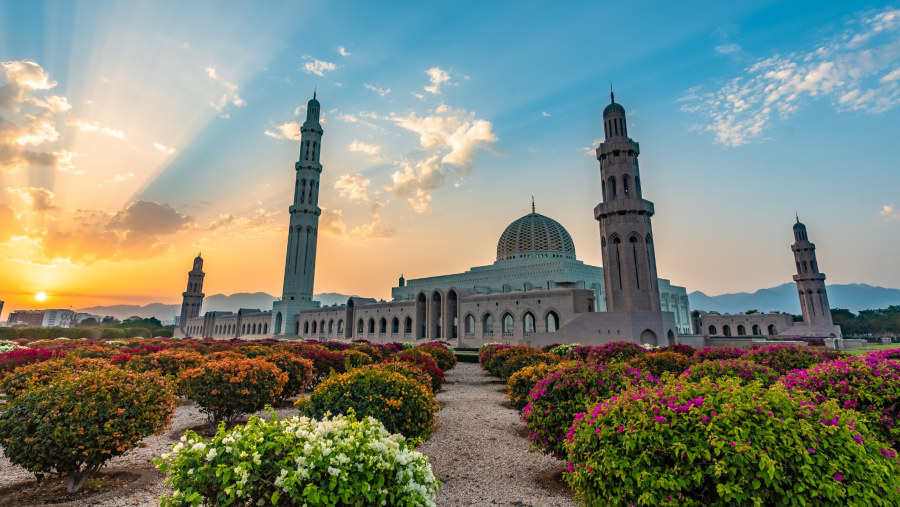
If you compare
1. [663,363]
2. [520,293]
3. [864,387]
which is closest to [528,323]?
[520,293]

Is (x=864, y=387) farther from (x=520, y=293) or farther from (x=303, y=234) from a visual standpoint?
(x=303, y=234)

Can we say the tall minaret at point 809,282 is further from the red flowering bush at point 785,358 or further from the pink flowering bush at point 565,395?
the pink flowering bush at point 565,395

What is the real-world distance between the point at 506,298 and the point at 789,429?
128 ft

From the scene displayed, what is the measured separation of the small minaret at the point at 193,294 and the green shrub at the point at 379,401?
→ 287 feet

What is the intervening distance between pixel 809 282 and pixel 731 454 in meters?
68.7

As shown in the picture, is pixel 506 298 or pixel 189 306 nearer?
pixel 506 298

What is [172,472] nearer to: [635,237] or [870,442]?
[870,442]

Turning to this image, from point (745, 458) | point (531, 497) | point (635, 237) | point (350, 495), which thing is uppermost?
point (635, 237)

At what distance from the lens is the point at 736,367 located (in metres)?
7.72

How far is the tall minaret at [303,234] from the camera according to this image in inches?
2454

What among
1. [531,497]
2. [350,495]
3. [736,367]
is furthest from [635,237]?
[350,495]

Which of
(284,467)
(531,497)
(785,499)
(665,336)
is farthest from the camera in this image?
(665,336)

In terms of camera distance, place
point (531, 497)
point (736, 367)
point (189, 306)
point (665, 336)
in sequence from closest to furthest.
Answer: point (531, 497), point (736, 367), point (665, 336), point (189, 306)

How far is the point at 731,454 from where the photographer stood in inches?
127
